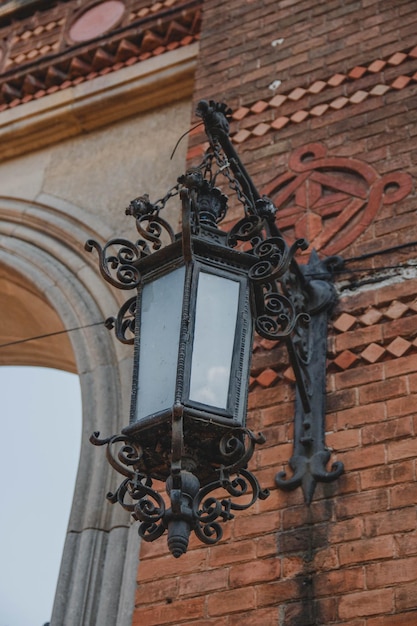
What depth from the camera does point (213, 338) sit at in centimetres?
277

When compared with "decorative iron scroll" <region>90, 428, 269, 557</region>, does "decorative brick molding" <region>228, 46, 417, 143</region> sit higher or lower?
higher

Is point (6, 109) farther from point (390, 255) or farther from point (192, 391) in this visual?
point (192, 391)

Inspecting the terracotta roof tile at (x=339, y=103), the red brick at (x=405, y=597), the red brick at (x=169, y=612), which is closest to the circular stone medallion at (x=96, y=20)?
the terracotta roof tile at (x=339, y=103)

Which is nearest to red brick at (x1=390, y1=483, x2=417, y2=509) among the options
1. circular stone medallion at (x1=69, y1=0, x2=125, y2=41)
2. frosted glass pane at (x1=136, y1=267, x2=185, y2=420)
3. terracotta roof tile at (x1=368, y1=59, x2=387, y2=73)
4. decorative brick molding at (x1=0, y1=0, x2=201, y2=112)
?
frosted glass pane at (x1=136, y1=267, x2=185, y2=420)

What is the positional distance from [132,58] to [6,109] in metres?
0.75

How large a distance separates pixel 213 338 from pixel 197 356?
0.28 feet

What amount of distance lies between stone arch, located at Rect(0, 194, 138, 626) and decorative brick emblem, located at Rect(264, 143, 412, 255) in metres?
0.90

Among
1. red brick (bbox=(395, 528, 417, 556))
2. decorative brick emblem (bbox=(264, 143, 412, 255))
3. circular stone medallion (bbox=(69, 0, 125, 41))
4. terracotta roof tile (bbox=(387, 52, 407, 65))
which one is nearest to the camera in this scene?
red brick (bbox=(395, 528, 417, 556))

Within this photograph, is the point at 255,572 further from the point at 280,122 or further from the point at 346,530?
the point at 280,122

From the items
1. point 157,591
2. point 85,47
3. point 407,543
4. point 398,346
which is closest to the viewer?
point 407,543

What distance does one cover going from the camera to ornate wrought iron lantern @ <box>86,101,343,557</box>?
261cm

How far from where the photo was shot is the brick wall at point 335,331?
315 centimetres

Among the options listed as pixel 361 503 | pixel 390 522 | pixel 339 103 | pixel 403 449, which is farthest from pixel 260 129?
pixel 390 522

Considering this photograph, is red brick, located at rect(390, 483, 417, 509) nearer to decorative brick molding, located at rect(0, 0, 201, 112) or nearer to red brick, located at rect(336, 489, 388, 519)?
red brick, located at rect(336, 489, 388, 519)
